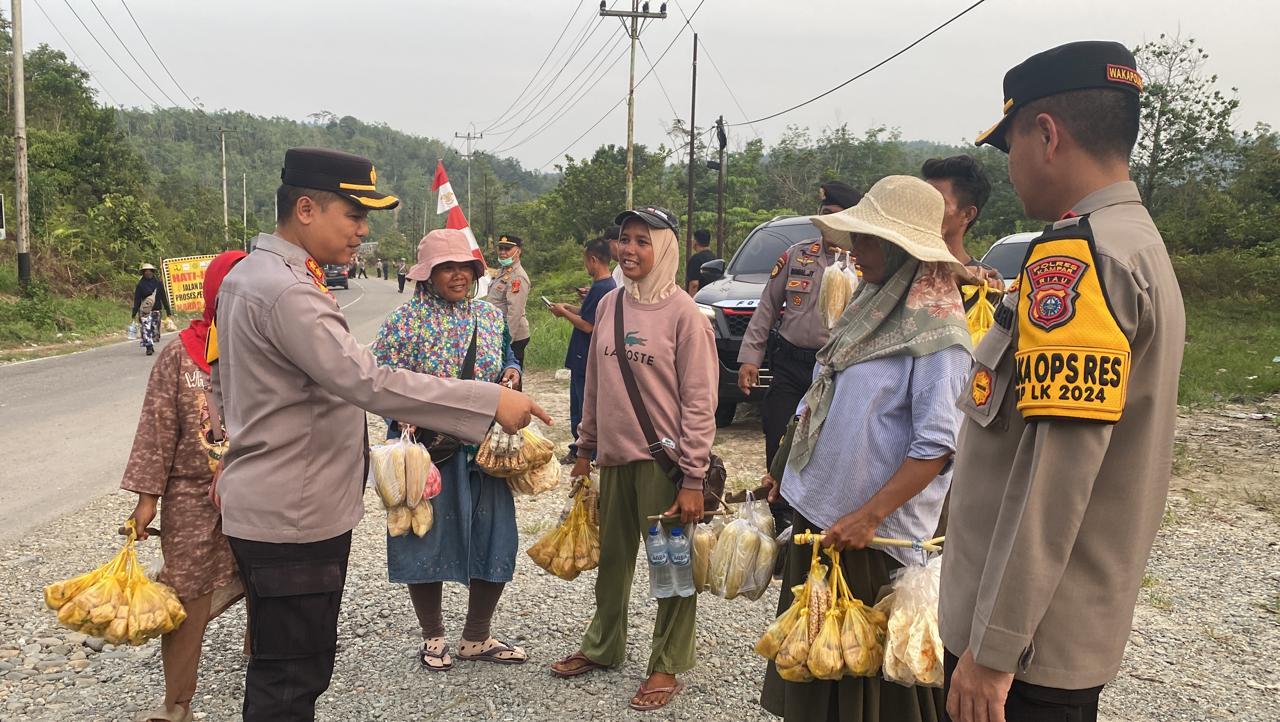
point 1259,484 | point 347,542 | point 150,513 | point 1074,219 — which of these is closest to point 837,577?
point 1074,219

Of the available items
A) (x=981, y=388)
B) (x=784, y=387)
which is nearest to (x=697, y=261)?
(x=784, y=387)

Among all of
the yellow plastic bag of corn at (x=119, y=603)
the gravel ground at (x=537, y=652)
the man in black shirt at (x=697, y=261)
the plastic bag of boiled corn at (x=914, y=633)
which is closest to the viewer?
the plastic bag of boiled corn at (x=914, y=633)

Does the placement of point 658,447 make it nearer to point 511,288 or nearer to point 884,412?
point 884,412

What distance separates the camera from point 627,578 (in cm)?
388

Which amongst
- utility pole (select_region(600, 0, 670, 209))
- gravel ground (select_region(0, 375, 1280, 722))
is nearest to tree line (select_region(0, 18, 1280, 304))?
utility pole (select_region(600, 0, 670, 209))

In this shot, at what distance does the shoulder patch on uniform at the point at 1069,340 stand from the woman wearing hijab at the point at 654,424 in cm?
211

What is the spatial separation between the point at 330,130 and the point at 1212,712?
168350 millimetres

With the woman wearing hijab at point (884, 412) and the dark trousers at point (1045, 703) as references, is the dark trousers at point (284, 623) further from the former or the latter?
the dark trousers at point (1045, 703)

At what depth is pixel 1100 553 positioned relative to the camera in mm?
1623

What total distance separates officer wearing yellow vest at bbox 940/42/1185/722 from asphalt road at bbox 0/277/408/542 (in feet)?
9.09

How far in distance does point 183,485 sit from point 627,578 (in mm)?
1832

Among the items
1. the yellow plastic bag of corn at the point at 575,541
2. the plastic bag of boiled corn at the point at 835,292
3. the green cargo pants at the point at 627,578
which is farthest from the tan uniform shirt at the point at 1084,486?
the plastic bag of boiled corn at the point at 835,292

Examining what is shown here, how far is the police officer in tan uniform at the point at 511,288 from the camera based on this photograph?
9039 mm

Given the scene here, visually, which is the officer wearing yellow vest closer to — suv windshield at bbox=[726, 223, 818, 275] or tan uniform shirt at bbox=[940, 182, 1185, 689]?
tan uniform shirt at bbox=[940, 182, 1185, 689]
